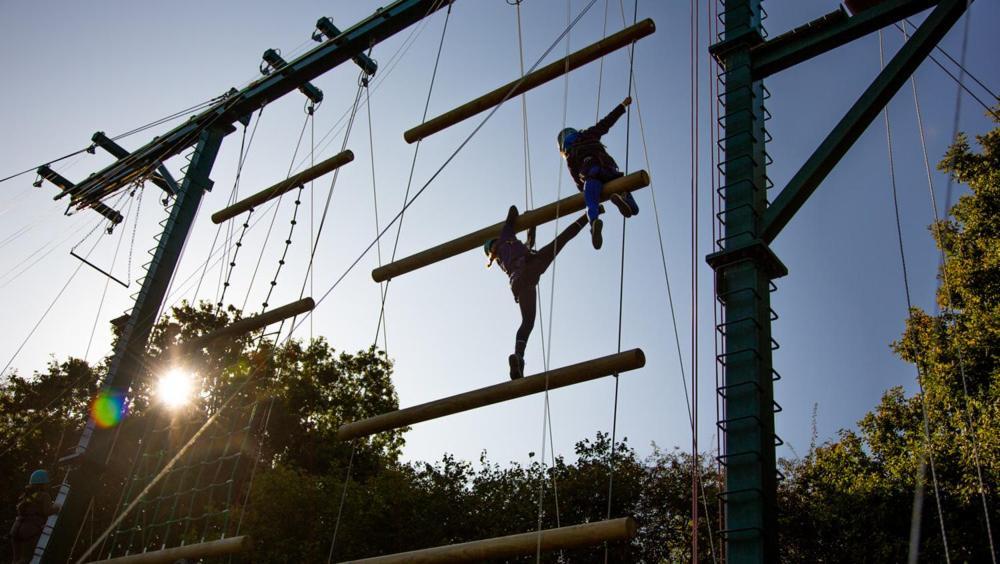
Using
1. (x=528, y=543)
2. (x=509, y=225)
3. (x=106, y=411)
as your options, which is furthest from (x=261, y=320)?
(x=528, y=543)

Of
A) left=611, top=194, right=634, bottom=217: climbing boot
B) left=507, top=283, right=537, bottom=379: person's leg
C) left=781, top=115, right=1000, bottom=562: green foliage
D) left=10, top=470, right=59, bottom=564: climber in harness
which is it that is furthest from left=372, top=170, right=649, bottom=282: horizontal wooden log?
left=781, top=115, right=1000, bottom=562: green foliage

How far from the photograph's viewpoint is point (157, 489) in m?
17.6

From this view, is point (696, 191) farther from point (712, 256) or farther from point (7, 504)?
point (7, 504)

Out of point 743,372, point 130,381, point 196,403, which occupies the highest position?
point 196,403

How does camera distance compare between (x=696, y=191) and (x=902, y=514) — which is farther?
(x=902, y=514)

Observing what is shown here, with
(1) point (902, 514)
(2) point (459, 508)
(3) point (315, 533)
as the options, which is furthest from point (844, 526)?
(3) point (315, 533)

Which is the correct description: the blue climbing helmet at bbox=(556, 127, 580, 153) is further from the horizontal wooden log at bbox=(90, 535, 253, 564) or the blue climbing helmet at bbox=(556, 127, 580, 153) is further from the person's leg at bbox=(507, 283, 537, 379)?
the horizontal wooden log at bbox=(90, 535, 253, 564)

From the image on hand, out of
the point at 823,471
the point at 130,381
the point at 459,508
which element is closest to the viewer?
the point at 130,381

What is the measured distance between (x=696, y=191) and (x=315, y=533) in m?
11.3

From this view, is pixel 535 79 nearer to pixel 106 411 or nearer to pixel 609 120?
pixel 609 120

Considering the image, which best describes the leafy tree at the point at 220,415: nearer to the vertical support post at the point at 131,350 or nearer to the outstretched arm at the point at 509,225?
the vertical support post at the point at 131,350

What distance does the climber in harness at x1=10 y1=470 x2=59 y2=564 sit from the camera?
8508 mm

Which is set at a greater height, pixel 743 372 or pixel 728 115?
pixel 728 115

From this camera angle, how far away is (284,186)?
37.2 feet
